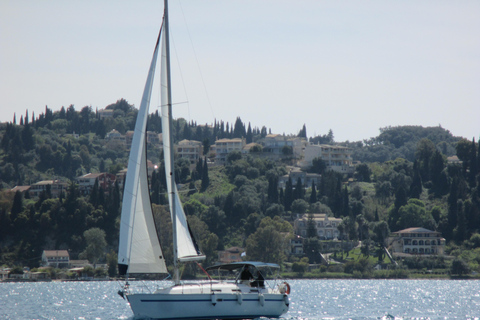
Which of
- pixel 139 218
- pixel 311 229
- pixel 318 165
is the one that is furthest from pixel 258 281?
pixel 318 165

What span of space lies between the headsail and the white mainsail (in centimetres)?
66

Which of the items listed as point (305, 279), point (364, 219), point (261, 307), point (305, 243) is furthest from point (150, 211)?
point (364, 219)

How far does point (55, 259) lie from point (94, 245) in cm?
608

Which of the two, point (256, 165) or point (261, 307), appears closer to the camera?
point (261, 307)

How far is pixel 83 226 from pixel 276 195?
3620cm

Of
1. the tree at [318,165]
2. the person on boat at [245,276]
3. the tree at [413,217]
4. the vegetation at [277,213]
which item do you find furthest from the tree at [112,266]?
the tree at [318,165]

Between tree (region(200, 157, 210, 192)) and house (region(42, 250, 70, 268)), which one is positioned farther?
tree (region(200, 157, 210, 192))

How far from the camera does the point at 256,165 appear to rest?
15875 cm

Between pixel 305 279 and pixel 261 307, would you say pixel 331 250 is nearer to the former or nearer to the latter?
pixel 305 279

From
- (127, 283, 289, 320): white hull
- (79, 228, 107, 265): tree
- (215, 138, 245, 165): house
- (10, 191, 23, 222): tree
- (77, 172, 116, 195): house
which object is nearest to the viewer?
(127, 283, 289, 320): white hull

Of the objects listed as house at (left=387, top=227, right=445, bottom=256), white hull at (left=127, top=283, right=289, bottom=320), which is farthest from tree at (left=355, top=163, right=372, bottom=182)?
white hull at (left=127, top=283, right=289, bottom=320)

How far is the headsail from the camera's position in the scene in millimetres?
33625

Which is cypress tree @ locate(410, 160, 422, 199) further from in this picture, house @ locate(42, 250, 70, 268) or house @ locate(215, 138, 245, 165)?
house @ locate(42, 250, 70, 268)

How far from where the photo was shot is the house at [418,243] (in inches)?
4641
